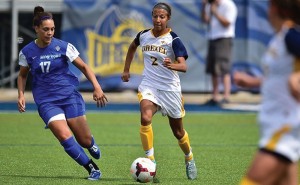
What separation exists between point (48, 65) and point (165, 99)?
4.39 ft

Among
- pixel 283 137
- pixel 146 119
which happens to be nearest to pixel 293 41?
pixel 283 137

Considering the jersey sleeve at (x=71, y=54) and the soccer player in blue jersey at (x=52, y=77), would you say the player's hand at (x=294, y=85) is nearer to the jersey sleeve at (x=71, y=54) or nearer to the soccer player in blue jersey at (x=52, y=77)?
the soccer player in blue jersey at (x=52, y=77)

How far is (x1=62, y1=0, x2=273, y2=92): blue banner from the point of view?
20.8m

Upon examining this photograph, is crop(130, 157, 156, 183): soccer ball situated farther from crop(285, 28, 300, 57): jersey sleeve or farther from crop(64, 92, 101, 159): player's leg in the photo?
crop(285, 28, 300, 57): jersey sleeve

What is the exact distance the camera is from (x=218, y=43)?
1917 centimetres

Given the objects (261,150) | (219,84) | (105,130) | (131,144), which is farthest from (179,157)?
(219,84)

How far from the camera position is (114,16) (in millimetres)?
20844

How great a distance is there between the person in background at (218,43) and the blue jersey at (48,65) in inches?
361

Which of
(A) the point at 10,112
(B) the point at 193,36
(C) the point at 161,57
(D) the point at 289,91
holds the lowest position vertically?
(A) the point at 10,112

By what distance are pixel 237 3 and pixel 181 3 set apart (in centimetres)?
128

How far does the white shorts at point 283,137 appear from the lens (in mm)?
6039

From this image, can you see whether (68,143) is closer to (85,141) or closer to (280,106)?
(85,141)

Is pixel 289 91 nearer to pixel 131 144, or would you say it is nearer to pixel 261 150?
pixel 261 150

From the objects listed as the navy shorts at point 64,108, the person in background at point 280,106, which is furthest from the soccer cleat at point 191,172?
the person in background at point 280,106
